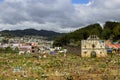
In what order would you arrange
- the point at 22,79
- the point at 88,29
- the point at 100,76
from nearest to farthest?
the point at 22,79 < the point at 100,76 < the point at 88,29

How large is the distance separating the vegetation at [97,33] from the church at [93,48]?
92.1 feet

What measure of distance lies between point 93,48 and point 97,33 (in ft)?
136

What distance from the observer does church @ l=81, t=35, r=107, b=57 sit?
51312 millimetres

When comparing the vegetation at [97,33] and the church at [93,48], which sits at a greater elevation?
the vegetation at [97,33]

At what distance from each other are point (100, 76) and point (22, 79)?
5.86 m

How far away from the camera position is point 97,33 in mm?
92750

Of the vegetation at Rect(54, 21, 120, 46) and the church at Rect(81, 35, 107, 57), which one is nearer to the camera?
the church at Rect(81, 35, 107, 57)

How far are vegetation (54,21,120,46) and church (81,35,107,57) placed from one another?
92.1ft

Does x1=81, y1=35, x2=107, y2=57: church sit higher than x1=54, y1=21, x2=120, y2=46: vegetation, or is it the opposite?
x1=54, y1=21, x2=120, y2=46: vegetation

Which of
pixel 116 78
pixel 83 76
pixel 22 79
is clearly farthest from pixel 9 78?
pixel 116 78

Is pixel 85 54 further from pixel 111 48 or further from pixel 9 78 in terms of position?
pixel 9 78

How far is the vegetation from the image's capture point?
8510 centimetres

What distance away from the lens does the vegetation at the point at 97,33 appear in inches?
3350

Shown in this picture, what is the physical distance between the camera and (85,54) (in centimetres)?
5191
